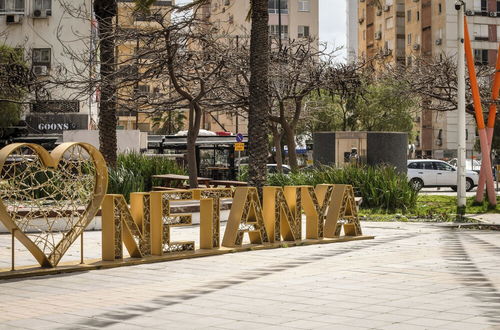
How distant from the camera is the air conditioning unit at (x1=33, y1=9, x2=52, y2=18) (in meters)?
55.9

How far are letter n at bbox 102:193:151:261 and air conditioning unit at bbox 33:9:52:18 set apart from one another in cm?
4336

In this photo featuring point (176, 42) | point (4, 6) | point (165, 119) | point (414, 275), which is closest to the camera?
point (414, 275)

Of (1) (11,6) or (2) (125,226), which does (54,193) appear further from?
(1) (11,6)

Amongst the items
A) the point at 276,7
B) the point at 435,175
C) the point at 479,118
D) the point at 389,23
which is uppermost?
the point at 276,7

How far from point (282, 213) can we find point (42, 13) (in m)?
42.2

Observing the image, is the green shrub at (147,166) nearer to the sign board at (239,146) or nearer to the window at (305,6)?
the sign board at (239,146)

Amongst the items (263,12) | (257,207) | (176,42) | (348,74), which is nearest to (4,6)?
(348,74)

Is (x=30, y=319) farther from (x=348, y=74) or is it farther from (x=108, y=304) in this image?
(x=348, y=74)

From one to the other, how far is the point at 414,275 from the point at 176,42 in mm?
15896

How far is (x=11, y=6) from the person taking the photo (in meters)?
56.9

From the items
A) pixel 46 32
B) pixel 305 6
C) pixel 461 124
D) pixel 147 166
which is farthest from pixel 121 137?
pixel 305 6

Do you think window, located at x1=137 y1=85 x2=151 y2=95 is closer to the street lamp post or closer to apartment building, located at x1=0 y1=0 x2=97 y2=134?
apartment building, located at x1=0 y1=0 x2=97 y2=134

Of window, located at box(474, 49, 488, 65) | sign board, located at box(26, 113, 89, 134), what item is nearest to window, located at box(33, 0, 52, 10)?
sign board, located at box(26, 113, 89, 134)

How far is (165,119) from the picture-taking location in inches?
3327
